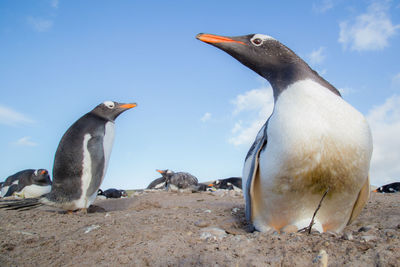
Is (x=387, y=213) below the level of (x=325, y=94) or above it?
below

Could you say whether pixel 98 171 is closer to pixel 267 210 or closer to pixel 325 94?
pixel 267 210

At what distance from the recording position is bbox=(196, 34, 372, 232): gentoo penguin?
8.10ft

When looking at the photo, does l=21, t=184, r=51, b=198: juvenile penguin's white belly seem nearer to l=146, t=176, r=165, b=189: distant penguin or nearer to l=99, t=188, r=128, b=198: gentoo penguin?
l=99, t=188, r=128, b=198: gentoo penguin

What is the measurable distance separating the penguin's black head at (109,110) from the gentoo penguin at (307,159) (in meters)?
4.99

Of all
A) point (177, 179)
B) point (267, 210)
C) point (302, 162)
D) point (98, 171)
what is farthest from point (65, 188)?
point (177, 179)

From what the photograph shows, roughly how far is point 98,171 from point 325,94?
482 centimetres

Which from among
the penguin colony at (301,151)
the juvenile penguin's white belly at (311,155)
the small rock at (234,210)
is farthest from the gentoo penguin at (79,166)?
the juvenile penguin's white belly at (311,155)

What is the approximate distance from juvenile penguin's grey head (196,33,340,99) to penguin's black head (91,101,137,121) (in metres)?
4.30

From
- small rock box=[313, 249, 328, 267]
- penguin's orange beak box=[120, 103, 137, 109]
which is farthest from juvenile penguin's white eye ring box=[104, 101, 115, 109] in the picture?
small rock box=[313, 249, 328, 267]

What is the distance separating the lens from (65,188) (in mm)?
6016

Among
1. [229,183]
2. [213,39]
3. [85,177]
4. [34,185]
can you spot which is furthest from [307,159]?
[229,183]

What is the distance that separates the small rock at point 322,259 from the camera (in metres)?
1.80

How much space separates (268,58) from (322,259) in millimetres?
1901

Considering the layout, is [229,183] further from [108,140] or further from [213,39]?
[213,39]
